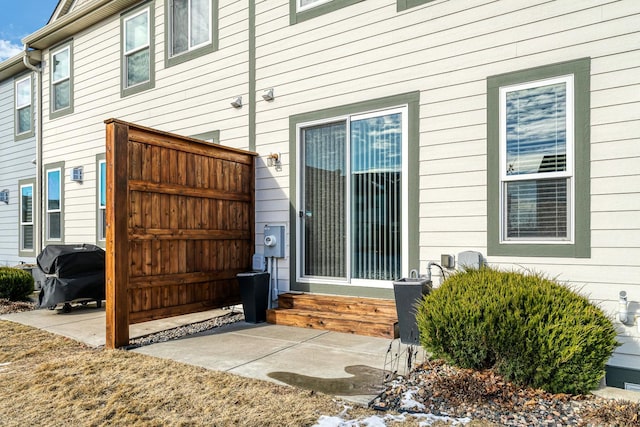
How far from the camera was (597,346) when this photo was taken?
10.3 ft

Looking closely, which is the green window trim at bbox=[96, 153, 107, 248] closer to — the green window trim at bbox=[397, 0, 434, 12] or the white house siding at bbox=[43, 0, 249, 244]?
the white house siding at bbox=[43, 0, 249, 244]

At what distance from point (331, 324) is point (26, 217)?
9.06m

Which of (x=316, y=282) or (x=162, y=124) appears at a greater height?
(x=162, y=124)

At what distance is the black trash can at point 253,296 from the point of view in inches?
221

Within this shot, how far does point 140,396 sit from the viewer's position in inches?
126

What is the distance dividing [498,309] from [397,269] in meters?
1.82

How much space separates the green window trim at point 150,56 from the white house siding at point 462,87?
2482mm

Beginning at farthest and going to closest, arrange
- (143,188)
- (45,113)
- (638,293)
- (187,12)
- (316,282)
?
1. (45,113)
2. (187,12)
3. (316,282)
4. (143,188)
5. (638,293)

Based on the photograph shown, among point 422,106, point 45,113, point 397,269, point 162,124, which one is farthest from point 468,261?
point 45,113

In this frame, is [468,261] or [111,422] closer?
[111,422]

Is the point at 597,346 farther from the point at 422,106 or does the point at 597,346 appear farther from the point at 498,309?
the point at 422,106

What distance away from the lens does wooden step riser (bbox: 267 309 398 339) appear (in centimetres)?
473

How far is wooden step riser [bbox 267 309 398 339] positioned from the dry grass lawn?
1715 millimetres

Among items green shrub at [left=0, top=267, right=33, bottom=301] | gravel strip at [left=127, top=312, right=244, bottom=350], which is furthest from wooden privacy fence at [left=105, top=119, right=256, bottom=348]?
green shrub at [left=0, top=267, right=33, bottom=301]
